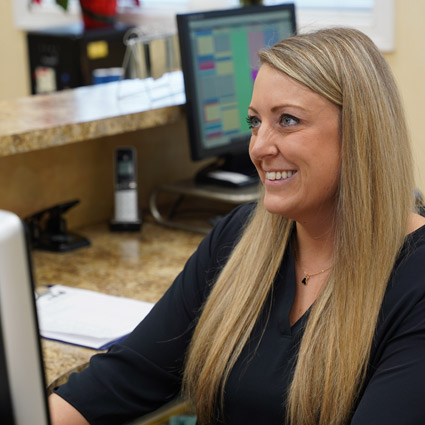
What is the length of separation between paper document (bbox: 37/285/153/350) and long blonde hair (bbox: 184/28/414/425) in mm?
530

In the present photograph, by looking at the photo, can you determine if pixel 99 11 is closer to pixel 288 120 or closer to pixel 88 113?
pixel 88 113

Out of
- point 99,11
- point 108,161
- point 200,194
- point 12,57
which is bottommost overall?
point 200,194

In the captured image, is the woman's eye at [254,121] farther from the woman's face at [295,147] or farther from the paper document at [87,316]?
the paper document at [87,316]

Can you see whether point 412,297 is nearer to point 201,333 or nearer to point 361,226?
→ point 361,226

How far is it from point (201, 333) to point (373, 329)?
0.31 m

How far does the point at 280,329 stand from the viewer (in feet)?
4.40

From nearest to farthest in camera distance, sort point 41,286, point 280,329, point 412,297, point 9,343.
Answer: point 9,343
point 412,297
point 280,329
point 41,286

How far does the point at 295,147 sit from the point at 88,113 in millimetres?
1106

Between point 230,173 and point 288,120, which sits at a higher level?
point 288,120

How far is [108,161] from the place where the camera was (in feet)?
8.20

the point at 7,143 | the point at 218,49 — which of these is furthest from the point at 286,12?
the point at 7,143

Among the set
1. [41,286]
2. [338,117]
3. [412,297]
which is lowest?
[41,286]

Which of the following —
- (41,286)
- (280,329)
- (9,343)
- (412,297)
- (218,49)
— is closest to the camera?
(9,343)

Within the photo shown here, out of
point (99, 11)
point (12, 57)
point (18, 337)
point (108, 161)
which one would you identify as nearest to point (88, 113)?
point (108, 161)
